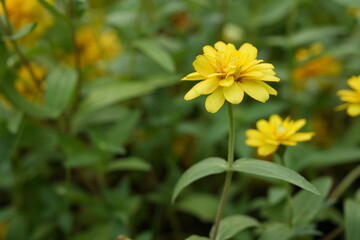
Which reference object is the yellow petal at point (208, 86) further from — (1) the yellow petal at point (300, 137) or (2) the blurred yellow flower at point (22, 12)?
(2) the blurred yellow flower at point (22, 12)

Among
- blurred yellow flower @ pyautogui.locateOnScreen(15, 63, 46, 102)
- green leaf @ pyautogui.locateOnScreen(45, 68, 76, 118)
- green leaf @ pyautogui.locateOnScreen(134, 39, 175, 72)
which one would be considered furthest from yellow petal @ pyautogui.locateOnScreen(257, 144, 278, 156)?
blurred yellow flower @ pyautogui.locateOnScreen(15, 63, 46, 102)

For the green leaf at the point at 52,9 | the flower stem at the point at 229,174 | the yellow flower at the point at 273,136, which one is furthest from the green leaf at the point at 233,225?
the green leaf at the point at 52,9

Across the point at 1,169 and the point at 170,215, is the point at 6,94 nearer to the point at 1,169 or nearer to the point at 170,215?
the point at 1,169

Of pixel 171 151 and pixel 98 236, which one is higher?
pixel 171 151

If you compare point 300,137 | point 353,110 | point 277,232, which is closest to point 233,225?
point 277,232

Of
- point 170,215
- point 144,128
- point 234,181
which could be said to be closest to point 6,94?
point 144,128

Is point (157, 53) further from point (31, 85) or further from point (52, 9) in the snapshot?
point (31, 85)

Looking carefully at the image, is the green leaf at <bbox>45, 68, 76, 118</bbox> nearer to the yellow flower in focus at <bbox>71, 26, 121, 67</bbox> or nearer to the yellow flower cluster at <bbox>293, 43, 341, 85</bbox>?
the yellow flower in focus at <bbox>71, 26, 121, 67</bbox>
